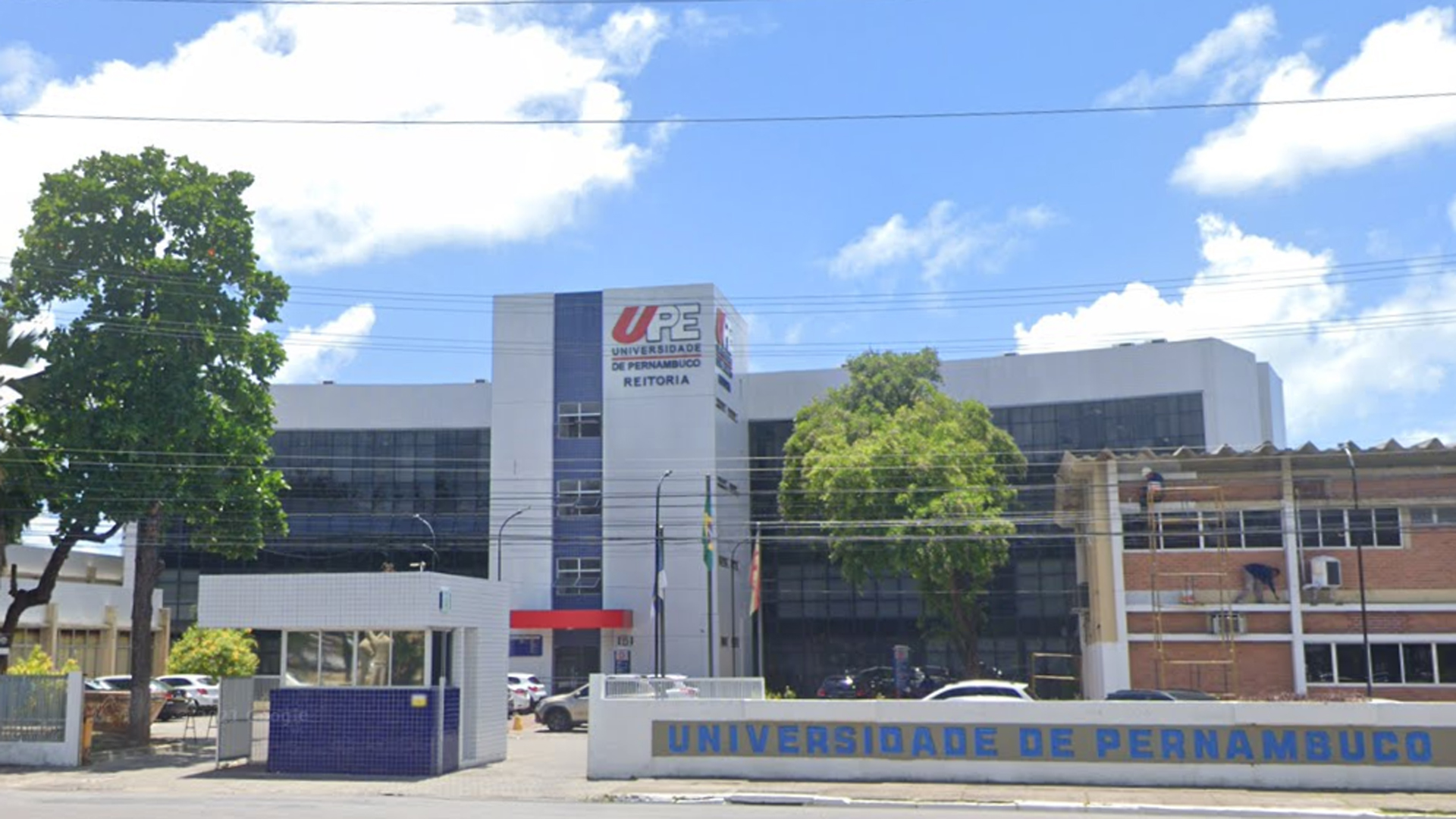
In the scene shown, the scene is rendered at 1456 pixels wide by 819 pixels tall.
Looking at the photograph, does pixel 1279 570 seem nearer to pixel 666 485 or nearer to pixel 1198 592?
pixel 1198 592

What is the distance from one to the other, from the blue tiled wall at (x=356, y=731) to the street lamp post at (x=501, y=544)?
34.1m

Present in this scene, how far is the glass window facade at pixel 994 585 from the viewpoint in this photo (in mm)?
68750

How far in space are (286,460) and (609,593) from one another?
22.7 meters

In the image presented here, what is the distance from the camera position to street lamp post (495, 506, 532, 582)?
6347cm

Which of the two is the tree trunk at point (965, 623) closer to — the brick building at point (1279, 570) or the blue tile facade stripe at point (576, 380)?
the brick building at point (1279, 570)

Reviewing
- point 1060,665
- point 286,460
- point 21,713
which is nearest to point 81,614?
point 286,460

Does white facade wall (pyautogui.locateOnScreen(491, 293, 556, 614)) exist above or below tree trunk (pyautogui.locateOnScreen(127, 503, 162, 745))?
above

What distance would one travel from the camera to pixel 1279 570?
38.0 m

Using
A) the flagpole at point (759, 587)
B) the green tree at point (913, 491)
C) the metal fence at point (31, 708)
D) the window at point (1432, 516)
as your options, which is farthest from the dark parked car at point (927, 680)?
the metal fence at point (31, 708)

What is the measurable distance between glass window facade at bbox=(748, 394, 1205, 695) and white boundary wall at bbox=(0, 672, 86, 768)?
1641 inches

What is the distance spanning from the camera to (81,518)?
3472cm

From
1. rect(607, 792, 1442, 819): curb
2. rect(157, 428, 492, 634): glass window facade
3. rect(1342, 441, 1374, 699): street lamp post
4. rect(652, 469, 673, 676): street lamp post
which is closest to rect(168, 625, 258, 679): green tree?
rect(652, 469, 673, 676): street lamp post

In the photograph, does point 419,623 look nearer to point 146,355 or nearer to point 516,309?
point 146,355

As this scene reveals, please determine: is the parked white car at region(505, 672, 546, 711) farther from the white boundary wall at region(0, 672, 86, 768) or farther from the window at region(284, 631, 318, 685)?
the window at region(284, 631, 318, 685)
